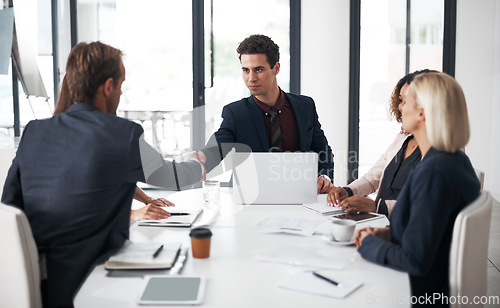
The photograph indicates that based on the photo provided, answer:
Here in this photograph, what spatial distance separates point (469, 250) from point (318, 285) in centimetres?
47

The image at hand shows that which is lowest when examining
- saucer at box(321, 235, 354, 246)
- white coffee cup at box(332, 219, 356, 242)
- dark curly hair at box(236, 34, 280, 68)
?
saucer at box(321, 235, 354, 246)

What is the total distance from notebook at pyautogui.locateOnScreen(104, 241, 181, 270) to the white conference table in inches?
0.8

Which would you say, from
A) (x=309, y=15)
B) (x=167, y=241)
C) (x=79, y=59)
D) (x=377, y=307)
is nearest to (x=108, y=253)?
(x=167, y=241)

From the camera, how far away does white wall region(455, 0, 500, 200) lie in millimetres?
5688

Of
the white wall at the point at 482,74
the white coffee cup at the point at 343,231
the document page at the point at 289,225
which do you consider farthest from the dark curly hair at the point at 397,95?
the white wall at the point at 482,74

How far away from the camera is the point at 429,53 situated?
5949 mm

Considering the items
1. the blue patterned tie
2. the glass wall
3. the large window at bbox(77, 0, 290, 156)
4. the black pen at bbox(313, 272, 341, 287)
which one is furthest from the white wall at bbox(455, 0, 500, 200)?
the black pen at bbox(313, 272, 341, 287)

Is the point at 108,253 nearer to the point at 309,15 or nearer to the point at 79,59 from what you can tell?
the point at 79,59

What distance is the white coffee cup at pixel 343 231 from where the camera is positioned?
180cm

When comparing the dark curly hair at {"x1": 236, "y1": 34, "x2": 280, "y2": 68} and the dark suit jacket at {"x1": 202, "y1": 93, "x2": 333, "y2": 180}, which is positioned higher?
the dark curly hair at {"x1": 236, "y1": 34, "x2": 280, "y2": 68}

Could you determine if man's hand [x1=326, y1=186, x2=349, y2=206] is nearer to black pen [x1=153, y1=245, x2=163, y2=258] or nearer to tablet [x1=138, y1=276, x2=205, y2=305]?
black pen [x1=153, y1=245, x2=163, y2=258]

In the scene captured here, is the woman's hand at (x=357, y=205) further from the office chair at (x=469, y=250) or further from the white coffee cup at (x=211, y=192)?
the office chair at (x=469, y=250)

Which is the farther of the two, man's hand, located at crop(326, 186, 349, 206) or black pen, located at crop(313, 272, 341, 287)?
man's hand, located at crop(326, 186, 349, 206)

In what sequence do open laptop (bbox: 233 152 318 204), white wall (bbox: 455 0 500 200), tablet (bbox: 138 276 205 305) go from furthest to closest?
white wall (bbox: 455 0 500 200) < open laptop (bbox: 233 152 318 204) < tablet (bbox: 138 276 205 305)
